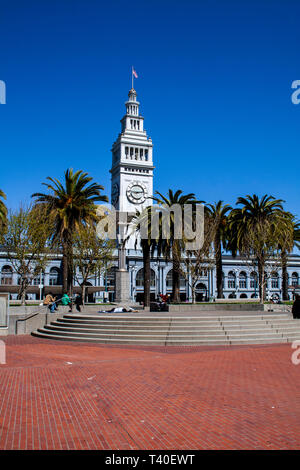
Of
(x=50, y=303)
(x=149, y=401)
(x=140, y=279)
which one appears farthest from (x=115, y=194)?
(x=149, y=401)

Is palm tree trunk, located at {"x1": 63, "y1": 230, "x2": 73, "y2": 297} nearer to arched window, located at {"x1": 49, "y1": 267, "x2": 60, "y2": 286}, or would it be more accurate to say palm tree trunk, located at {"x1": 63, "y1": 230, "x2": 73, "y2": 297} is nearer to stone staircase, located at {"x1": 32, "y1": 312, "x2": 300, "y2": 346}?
stone staircase, located at {"x1": 32, "y1": 312, "x2": 300, "y2": 346}

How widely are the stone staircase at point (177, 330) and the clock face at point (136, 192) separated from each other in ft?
279

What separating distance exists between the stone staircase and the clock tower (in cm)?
8228

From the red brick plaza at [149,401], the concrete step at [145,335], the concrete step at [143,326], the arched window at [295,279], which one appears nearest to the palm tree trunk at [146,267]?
the concrete step at [143,326]

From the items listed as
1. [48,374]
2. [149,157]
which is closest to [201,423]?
[48,374]

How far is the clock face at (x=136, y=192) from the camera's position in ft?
339

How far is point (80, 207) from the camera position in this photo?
33938mm

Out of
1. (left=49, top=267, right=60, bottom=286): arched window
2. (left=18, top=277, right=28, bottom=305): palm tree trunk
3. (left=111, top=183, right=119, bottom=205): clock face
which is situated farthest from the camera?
(left=111, top=183, right=119, bottom=205): clock face

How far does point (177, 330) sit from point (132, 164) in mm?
90198

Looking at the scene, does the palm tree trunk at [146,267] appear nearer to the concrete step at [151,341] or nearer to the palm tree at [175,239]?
the palm tree at [175,239]

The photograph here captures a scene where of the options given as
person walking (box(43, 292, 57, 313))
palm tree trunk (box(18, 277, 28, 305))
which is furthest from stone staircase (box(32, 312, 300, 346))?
palm tree trunk (box(18, 277, 28, 305))

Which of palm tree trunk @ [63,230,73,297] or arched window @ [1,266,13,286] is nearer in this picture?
palm tree trunk @ [63,230,73,297]

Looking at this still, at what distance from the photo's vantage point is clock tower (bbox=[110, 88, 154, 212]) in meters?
103

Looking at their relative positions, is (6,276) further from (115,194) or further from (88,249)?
(88,249)
